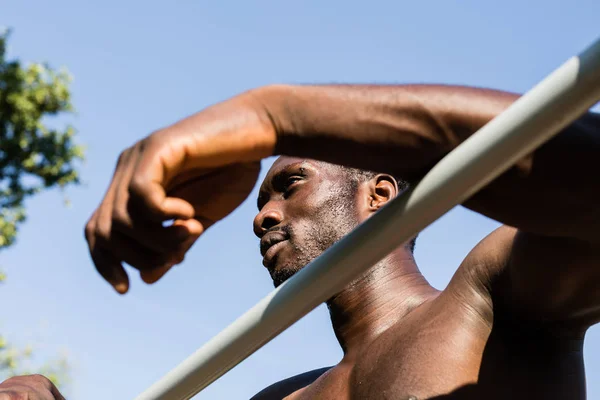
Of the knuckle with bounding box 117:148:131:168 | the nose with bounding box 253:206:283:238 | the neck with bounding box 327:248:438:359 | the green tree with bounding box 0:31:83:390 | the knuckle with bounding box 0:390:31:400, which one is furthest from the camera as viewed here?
the green tree with bounding box 0:31:83:390

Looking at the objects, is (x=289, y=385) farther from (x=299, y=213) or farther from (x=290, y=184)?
(x=290, y=184)

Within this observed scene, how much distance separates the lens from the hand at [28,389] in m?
2.45

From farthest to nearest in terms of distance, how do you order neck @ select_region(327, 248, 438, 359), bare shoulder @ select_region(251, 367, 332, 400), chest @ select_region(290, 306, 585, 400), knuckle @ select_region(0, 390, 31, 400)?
bare shoulder @ select_region(251, 367, 332, 400) < neck @ select_region(327, 248, 438, 359) < knuckle @ select_region(0, 390, 31, 400) < chest @ select_region(290, 306, 585, 400)

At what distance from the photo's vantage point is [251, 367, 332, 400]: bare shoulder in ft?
11.0

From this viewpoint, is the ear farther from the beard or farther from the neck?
the neck

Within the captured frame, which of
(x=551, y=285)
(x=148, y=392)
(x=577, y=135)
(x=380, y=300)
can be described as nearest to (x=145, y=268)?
(x=148, y=392)

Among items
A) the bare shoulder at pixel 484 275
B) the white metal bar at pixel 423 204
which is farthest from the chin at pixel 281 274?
the white metal bar at pixel 423 204

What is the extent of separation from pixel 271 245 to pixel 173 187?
191cm

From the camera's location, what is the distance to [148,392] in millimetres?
1976

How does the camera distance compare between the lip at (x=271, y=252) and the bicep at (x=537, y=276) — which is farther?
the lip at (x=271, y=252)

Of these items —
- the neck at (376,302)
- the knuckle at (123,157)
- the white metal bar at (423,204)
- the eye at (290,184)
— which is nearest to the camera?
the white metal bar at (423,204)

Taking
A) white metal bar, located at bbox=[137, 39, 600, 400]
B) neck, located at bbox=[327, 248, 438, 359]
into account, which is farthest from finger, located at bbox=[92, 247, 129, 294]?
neck, located at bbox=[327, 248, 438, 359]

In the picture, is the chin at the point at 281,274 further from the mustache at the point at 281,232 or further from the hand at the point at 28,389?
the hand at the point at 28,389

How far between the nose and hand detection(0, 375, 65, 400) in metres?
1.07
